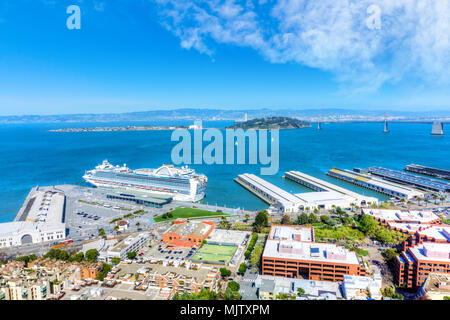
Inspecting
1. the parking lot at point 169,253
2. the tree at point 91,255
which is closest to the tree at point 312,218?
the parking lot at point 169,253

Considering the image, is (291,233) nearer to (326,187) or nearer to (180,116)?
(326,187)

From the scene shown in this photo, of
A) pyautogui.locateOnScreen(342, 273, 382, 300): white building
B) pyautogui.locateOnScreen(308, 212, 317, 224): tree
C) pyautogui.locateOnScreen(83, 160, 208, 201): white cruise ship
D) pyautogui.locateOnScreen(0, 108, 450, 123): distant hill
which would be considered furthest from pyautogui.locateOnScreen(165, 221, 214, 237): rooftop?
pyautogui.locateOnScreen(0, 108, 450, 123): distant hill

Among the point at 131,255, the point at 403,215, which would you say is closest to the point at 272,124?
the point at 403,215

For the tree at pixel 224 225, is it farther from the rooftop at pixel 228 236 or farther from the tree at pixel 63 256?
the tree at pixel 63 256

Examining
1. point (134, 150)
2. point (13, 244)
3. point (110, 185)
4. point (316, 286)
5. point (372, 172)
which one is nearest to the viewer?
point (316, 286)
